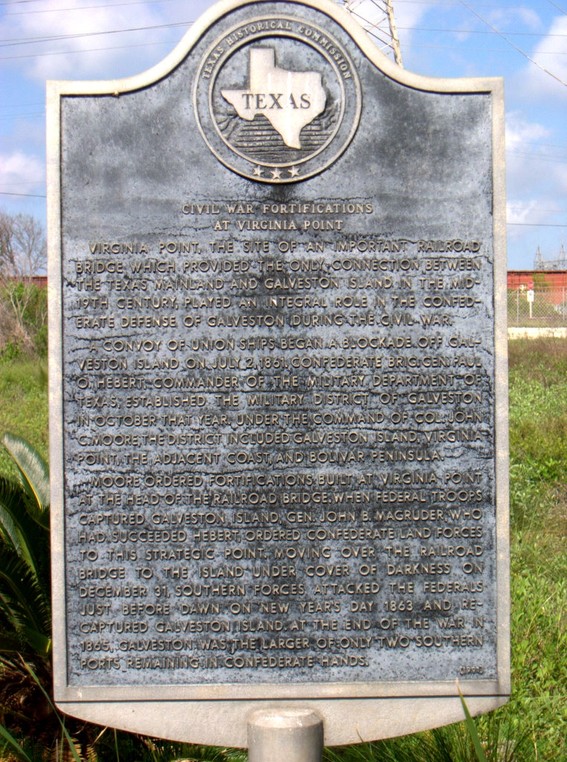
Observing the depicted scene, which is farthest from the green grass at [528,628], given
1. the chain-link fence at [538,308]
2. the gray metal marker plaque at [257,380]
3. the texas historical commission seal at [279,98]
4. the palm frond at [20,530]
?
the chain-link fence at [538,308]

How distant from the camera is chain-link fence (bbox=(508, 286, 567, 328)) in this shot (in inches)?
967

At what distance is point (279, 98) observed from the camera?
135 inches

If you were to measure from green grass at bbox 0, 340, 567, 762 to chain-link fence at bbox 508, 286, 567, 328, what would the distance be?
1308cm

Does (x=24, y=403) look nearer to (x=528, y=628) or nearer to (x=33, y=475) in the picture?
(x=33, y=475)

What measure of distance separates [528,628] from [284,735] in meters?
2.33

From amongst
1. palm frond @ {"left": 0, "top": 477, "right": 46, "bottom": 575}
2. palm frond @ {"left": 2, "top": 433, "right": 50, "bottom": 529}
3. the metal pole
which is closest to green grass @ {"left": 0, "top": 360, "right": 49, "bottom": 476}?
palm frond @ {"left": 2, "top": 433, "right": 50, "bottom": 529}

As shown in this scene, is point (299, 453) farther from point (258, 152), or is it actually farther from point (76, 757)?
point (76, 757)

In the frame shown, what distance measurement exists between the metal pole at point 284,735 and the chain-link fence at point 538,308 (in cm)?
2015

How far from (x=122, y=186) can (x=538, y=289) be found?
107 ft

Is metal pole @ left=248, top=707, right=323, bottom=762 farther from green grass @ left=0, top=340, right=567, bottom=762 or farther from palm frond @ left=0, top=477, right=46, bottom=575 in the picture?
palm frond @ left=0, top=477, right=46, bottom=575

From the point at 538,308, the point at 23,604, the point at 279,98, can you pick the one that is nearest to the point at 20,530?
the point at 23,604

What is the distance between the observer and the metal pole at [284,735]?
11.2ft

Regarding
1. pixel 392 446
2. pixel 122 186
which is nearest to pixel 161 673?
pixel 392 446

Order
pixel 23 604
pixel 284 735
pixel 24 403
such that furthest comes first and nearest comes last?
pixel 24 403, pixel 23 604, pixel 284 735
